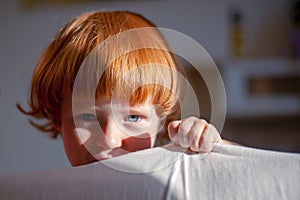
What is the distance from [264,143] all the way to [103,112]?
72.4 inches

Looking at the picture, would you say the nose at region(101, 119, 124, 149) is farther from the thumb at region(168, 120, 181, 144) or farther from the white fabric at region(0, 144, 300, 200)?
the white fabric at region(0, 144, 300, 200)

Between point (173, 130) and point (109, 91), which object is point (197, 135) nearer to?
point (173, 130)

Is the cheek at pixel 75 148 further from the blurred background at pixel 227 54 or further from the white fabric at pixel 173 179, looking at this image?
the blurred background at pixel 227 54

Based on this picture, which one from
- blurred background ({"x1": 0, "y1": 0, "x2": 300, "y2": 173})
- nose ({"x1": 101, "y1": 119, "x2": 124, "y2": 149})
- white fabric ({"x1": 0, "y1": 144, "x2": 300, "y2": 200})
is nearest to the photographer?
white fabric ({"x1": 0, "y1": 144, "x2": 300, "y2": 200})

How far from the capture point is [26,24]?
2.45m

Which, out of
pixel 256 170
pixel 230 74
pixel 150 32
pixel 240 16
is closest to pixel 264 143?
pixel 230 74

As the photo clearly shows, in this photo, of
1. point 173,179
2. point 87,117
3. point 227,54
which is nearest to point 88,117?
point 87,117

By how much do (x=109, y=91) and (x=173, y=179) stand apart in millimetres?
272

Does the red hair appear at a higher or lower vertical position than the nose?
higher

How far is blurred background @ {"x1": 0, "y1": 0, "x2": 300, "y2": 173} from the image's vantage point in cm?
229

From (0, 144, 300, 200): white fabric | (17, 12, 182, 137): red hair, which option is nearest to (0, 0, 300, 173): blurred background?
(17, 12, 182, 137): red hair

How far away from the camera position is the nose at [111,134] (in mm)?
653

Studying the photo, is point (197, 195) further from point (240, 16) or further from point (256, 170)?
point (240, 16)

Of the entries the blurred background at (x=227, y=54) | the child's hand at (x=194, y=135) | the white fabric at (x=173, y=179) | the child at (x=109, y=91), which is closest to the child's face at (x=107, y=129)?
the child at (x=109, y=91)
